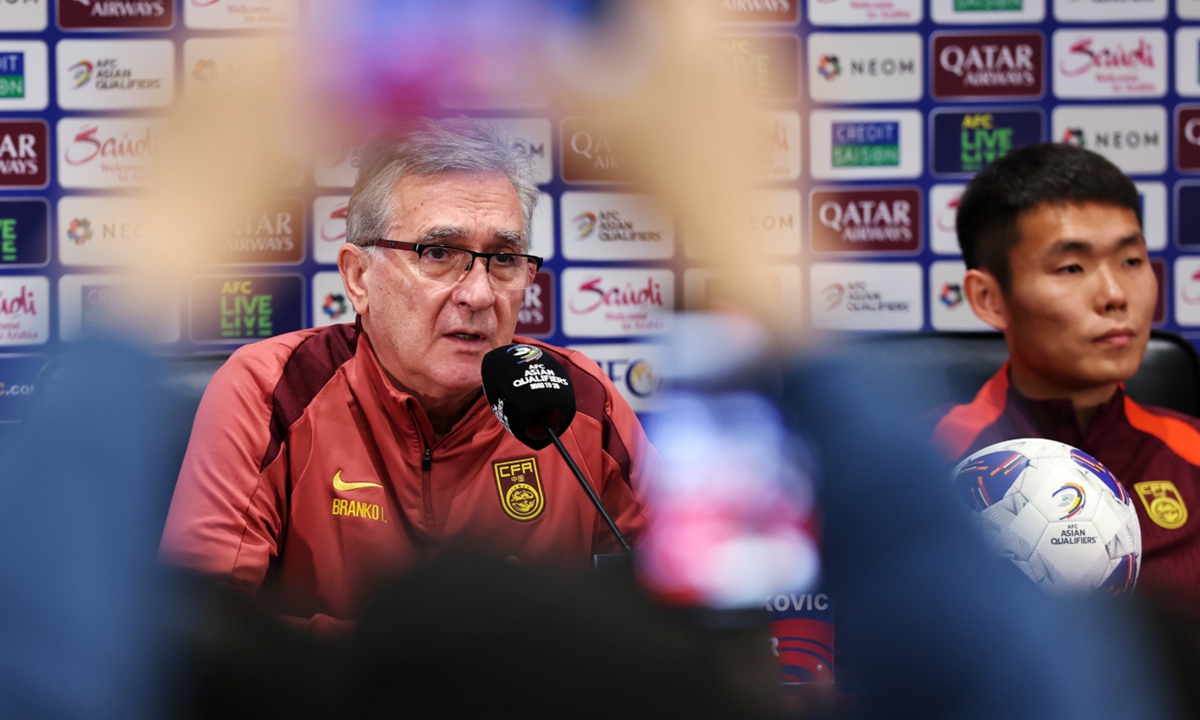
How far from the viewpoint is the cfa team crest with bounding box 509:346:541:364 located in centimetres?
78

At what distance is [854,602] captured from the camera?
9.5 inches

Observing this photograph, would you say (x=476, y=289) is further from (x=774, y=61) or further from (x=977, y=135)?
(x=977, y=135)

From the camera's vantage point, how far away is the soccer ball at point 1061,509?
412 millimetres

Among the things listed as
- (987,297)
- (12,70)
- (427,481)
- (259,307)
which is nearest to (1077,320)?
(987,297)

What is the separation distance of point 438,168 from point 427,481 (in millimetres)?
387

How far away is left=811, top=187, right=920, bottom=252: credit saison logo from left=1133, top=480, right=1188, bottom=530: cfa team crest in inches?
42.7

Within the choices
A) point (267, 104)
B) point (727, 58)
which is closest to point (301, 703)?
point (267, 104)

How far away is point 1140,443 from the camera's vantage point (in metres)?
1.36

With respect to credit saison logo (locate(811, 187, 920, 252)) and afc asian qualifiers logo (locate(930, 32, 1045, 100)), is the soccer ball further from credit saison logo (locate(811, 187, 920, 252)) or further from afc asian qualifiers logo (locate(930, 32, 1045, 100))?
afc asian qualifiers logo (locate(930, 32, 1045, 100))

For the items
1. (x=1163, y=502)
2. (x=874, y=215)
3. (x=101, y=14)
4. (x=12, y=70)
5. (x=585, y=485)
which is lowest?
(x=1163, y=502)

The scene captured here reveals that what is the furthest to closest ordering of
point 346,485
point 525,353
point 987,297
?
point 987,297, point 346,485, point 525,353

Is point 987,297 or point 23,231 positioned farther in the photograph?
point 23,231

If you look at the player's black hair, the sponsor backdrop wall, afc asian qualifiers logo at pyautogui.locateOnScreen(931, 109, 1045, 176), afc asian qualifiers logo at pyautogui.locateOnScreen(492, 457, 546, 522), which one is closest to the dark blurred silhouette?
afc asian qualifiers logo at pyautogui.locateOnScreen(492, 457, 546, 522)

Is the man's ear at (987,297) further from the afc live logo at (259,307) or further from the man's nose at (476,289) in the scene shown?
the afc live logo at (259,307)
